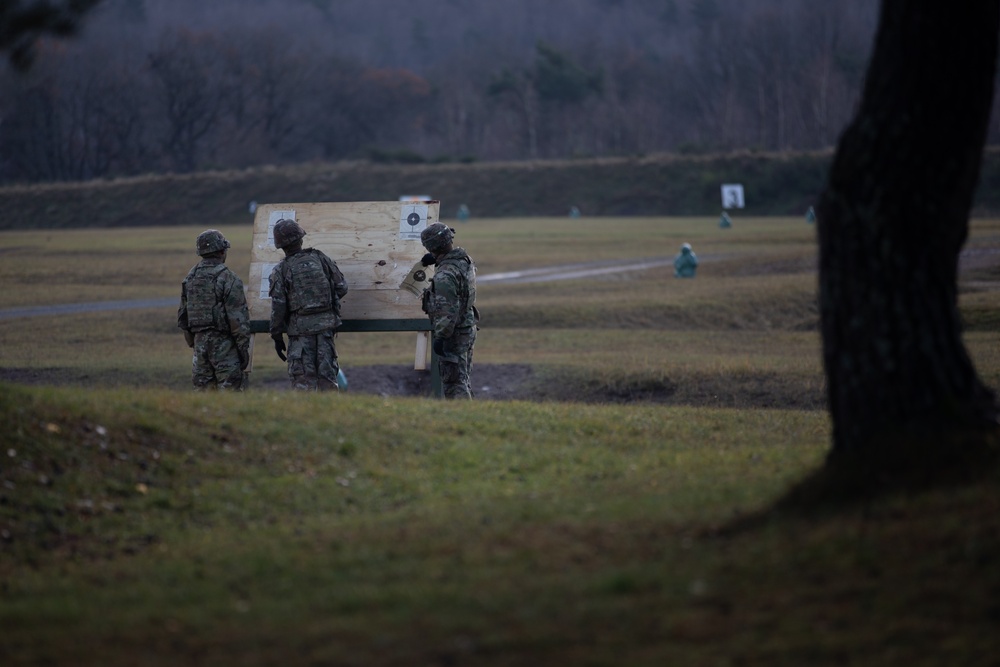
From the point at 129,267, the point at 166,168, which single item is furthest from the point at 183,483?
the point at 166,168

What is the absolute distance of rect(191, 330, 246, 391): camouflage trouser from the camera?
12430mm

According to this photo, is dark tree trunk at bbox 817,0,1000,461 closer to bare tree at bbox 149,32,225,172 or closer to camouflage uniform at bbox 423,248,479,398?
camouflage uniform at bbox 423,248,479,398

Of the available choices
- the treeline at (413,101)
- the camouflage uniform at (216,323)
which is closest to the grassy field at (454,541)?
the camouflage uniform at (216,323)

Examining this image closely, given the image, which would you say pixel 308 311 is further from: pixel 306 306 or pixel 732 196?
pixel 732 196

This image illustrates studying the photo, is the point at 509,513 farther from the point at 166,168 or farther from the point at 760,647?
the point at 166,168

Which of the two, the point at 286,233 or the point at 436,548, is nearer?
the point at 436,548

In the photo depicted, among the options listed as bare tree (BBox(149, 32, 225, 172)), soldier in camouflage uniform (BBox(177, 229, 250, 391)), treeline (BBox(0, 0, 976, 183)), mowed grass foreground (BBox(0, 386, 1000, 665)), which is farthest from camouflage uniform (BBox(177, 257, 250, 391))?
bare tree (BBox(149, 32, 225, 172))

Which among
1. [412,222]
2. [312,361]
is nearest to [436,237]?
[412,222]

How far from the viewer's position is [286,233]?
41.3 feet

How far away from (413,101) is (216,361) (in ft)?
349

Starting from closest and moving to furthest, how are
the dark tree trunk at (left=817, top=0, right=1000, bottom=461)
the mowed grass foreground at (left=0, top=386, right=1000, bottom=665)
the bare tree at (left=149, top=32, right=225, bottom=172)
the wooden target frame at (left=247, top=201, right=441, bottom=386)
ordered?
the mowed grass foreground at (left=0, top=386, right=1000, bottom=665) < the dark tree trunk at (left=817, top=0, right=1000, bottom=461) < the wooden target frame at (left=247, top=201, right=441, bottom=386) < the bare tree at (left=149, top=32, right=225, bottom=172)

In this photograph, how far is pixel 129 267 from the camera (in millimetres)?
36906

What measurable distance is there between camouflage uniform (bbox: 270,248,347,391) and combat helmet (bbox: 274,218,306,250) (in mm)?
155

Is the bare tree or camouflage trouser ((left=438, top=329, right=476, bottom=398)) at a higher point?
the bare tree
